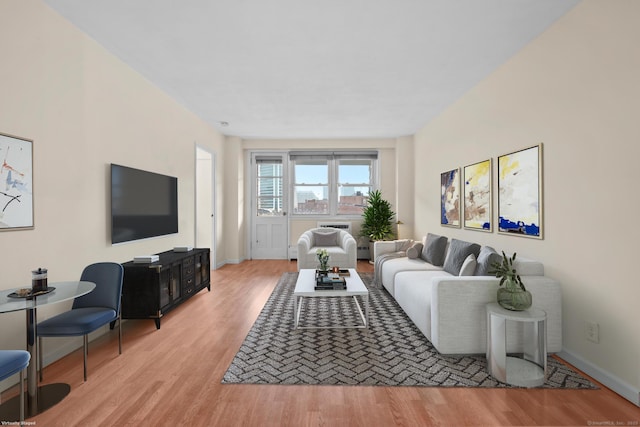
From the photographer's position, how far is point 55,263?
9.04ft

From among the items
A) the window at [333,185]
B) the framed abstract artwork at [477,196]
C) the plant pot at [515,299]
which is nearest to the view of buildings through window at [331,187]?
the window at [333,185]

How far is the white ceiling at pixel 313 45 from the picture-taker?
2.64 metres

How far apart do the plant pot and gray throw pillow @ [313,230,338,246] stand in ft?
13.3

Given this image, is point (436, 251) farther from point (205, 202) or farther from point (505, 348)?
point (205, 202)

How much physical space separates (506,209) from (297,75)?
2772 millimetres

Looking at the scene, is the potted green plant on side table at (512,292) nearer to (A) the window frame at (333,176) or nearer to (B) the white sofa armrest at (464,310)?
(B) the white sofa armrest at (464,310)

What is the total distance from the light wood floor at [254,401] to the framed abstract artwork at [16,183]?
1180 millimetres

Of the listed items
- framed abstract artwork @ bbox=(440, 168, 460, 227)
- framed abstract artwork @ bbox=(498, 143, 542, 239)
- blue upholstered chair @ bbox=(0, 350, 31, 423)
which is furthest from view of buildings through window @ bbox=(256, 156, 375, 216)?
blue upholstered chair @ bbox=(0, 350, 31, 423)

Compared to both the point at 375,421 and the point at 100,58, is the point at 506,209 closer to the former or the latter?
the point at 375,421

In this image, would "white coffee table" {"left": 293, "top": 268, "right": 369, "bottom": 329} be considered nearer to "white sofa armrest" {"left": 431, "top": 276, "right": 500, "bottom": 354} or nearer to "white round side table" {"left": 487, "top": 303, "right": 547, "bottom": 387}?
"white sofa armrest" {"left": 431, "top": 276, "right": 500, "bottom": 354}

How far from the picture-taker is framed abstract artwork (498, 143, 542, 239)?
3.02 m

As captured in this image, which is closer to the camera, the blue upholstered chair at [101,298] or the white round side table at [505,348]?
the white round side table at [505,348]

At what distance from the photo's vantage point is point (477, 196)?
13.6 ft

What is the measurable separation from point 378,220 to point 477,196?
3020mm
